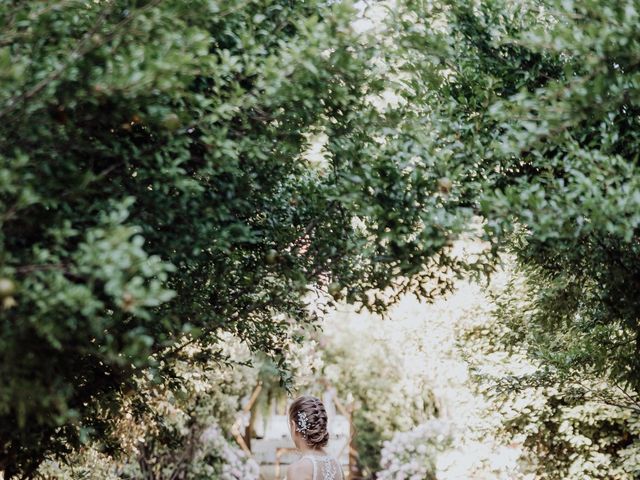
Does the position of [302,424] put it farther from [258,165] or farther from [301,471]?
[258,165]

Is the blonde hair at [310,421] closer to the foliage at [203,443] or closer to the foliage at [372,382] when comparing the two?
the foliage at [203,443]

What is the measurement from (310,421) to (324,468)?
307 millimetres

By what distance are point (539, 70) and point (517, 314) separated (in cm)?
349

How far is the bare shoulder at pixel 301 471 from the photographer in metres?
4.52

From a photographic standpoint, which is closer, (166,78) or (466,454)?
(166,78)

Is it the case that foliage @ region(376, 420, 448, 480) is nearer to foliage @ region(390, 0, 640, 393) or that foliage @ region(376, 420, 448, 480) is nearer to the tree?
foliage @ region(390, 0, 640, 393)

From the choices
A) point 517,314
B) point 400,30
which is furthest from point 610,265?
point 517,314

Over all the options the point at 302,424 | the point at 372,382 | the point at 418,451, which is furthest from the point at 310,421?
the point at 372,382

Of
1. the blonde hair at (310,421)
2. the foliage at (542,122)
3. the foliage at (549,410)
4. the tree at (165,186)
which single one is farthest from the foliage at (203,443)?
the foliage at (542,122)

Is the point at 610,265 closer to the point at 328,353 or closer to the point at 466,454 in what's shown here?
the point at 466,454

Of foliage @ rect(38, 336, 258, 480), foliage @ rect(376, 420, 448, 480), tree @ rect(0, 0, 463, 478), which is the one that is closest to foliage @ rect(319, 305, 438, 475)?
foliage @ rect(376, 420, 448, 480)

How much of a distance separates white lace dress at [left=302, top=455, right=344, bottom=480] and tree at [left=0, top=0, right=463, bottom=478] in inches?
42.6

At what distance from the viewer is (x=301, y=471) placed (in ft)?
14.9

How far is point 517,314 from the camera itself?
21.5ft
